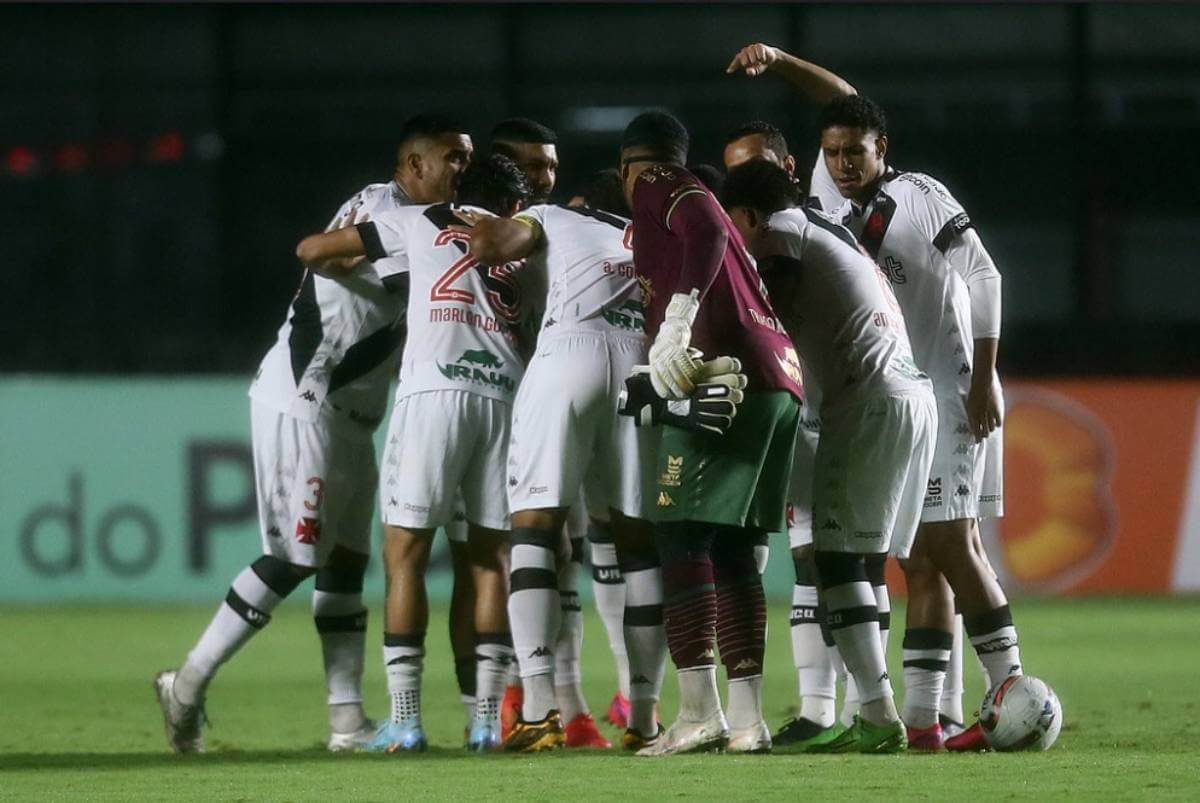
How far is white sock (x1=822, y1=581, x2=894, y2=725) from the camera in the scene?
6277 millimetres

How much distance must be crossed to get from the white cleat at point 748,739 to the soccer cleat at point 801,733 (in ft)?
1.87

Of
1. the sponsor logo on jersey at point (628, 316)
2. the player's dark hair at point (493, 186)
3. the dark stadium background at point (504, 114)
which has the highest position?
the dark stadium background at point (504, 114)

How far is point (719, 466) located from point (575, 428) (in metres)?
0.60

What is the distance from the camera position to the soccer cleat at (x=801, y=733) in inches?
269

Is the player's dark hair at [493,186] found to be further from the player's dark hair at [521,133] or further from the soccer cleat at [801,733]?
the soccer cleat at [801,733]

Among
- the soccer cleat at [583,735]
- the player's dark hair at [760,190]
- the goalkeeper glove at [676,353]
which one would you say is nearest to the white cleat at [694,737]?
the soccer cleat at [583,735]

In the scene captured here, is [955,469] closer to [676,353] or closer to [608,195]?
[676,353]

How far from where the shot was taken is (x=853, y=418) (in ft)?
21.1

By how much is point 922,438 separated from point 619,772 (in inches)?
59.9

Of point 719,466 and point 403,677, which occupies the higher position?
point 719,466

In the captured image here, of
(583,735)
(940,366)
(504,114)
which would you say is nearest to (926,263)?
(940,366)

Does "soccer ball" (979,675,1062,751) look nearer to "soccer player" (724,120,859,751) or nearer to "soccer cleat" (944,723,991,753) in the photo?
"soccer cleat" (944,723,991,753)

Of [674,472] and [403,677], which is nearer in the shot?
[674,472]

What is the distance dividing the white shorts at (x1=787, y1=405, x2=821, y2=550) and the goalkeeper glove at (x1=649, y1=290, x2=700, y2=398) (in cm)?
104
